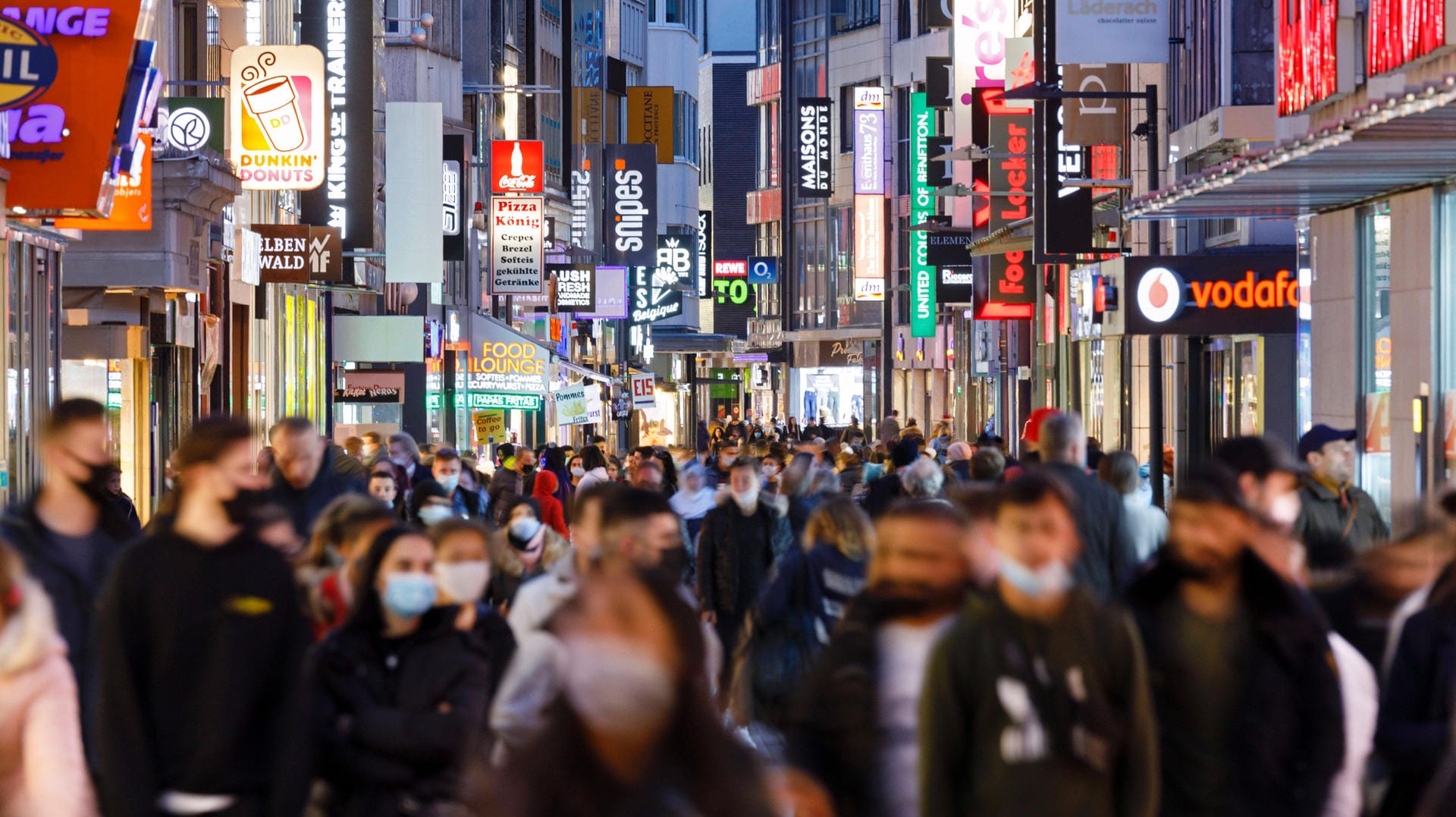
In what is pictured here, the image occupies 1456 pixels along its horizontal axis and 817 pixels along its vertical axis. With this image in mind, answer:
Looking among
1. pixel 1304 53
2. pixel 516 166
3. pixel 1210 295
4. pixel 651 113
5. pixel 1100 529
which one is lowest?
pixel 1100 529

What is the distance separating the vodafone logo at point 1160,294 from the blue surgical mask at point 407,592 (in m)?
14.2

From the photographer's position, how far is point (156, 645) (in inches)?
228

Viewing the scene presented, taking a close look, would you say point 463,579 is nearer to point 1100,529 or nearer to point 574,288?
point 1100,529

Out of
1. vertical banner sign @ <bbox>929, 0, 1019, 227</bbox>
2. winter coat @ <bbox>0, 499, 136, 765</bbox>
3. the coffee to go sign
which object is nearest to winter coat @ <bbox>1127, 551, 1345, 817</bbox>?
winter coat @ <bbox>0, 499, 136, 765</bbox>

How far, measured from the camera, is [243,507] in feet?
19.9

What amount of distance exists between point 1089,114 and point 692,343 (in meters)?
68.1

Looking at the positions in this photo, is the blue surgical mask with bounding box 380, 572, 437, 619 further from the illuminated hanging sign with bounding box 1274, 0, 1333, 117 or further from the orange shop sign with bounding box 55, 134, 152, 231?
the orange shop sign with bounding box 55, 134, 152, 231

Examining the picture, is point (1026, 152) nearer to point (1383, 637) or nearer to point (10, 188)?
point (10, 188)

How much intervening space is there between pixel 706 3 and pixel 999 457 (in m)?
109

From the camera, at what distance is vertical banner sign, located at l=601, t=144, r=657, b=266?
66.7m

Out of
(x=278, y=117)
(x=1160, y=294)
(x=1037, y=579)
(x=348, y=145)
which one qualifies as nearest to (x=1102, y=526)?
(x=1037, y=579)

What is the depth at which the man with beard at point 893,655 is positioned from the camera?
595 cm

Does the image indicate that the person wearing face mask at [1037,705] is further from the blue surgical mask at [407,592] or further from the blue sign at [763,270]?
the blue sign at [763,270]

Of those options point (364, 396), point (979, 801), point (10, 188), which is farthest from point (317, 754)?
point (364, 396)
